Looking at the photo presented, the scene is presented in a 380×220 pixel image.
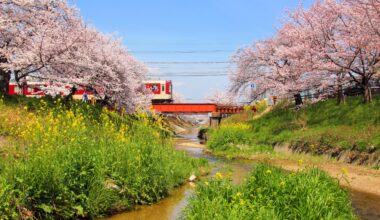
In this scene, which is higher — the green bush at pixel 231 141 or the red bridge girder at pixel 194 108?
the red bridge girder at pixel 194 108

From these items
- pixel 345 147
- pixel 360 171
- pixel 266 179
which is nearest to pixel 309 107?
pixel 345 147

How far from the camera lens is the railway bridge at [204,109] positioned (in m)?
49.8

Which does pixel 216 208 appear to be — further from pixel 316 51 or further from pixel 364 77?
pixel 316 51

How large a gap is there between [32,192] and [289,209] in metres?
4.78

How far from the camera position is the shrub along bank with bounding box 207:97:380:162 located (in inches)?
749

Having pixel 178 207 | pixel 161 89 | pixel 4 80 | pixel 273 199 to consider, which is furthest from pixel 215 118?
pixel 273 199

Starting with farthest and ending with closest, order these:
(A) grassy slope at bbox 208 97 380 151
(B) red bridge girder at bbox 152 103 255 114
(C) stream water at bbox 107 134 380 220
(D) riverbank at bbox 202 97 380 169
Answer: (B) red bridge girder at bbox 152 103 255 114 < (A) grassy slope at bbox 208 97 380 151 < (D) riverbank at bbox 202 97 380 169 < (C) stream water at bbox 107 134 380 220

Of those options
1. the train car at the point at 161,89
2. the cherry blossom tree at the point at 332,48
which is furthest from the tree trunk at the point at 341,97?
the train car at the point at 161,89

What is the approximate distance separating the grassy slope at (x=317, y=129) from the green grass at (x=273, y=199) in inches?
397

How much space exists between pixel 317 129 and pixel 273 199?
1664 cm

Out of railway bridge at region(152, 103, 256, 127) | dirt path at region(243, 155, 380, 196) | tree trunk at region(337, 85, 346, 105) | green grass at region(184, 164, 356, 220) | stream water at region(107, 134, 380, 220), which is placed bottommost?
stream water at region(107, 134, 380, 220)

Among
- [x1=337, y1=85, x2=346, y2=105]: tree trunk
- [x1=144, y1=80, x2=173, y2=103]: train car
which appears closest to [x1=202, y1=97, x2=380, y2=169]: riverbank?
[x1=337, y1=85, x2=346, y2=105]: tree trunk

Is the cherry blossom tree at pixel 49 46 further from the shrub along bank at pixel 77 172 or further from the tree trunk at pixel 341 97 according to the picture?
the tree trunk at pixel 341 97

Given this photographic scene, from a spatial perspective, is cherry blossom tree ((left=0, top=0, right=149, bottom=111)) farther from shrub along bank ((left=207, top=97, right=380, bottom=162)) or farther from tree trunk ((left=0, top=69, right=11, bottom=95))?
shrub along bank ((left=207, top=97, right=380, bottom=162))
